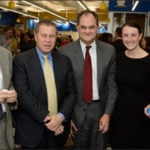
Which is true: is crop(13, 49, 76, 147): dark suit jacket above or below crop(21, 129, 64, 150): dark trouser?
above

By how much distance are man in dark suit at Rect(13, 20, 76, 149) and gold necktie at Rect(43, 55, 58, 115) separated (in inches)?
1.0

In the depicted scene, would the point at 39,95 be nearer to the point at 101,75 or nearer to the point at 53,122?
the point at 53,122

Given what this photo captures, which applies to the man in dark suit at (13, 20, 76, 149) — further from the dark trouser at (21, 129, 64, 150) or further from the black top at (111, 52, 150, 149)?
the black top at (111, 52, 150, 149)

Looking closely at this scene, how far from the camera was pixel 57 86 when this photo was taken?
249 cm

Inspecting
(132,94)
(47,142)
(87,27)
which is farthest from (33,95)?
(132,94)

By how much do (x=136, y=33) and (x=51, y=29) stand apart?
0.83 m

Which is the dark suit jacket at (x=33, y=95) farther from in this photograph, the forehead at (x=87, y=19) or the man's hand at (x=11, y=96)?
the forehead at (x=87, y=19)

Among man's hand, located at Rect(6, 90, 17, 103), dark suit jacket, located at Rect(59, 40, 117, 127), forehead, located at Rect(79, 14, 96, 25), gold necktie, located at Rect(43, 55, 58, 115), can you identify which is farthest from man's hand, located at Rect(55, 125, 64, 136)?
forehead, located at Rect(79, 14, 96, 25)

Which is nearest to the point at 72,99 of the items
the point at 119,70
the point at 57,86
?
the point at 57,86

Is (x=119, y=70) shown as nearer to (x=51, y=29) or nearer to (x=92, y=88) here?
(x=92, y=88)

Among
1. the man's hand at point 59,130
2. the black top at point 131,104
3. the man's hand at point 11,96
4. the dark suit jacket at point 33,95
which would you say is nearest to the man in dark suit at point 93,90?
the black top at point 131,104

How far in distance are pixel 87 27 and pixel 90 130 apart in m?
0.93

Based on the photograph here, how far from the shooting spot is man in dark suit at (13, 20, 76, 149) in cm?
240

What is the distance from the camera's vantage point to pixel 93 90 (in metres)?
2.75
